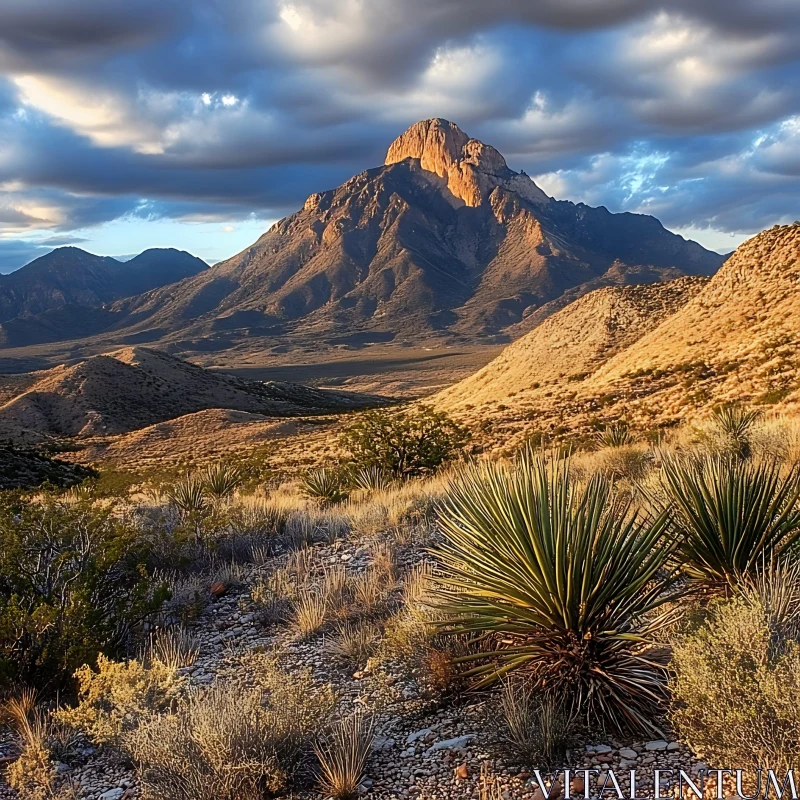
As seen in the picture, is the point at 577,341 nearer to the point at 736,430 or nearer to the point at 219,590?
the point at 736,430

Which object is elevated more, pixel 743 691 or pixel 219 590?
pixel 743 691

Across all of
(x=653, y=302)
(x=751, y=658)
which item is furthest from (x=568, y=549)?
(x=653, y=302)

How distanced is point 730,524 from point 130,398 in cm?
6520

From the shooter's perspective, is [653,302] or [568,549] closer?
[568,549]

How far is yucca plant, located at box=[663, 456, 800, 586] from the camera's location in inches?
165

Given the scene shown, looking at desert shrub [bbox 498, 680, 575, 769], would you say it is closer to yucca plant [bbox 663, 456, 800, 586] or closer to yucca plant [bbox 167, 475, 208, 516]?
yucca plant [bbox 663, 456, 800, 586]

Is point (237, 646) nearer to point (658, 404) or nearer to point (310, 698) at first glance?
point (310, 698)

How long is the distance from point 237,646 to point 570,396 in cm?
2692

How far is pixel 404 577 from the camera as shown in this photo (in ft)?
20.4

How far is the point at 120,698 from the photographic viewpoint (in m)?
3.97

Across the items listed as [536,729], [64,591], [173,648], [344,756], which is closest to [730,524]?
[536,729]

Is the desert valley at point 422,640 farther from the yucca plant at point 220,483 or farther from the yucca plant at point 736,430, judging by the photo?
the yucca plant at point 220,483

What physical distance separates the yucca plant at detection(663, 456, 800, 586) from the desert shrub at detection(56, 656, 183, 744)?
332 centimetres

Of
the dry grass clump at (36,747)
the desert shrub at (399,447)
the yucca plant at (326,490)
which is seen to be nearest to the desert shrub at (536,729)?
the dry grass clump at (36,747)
